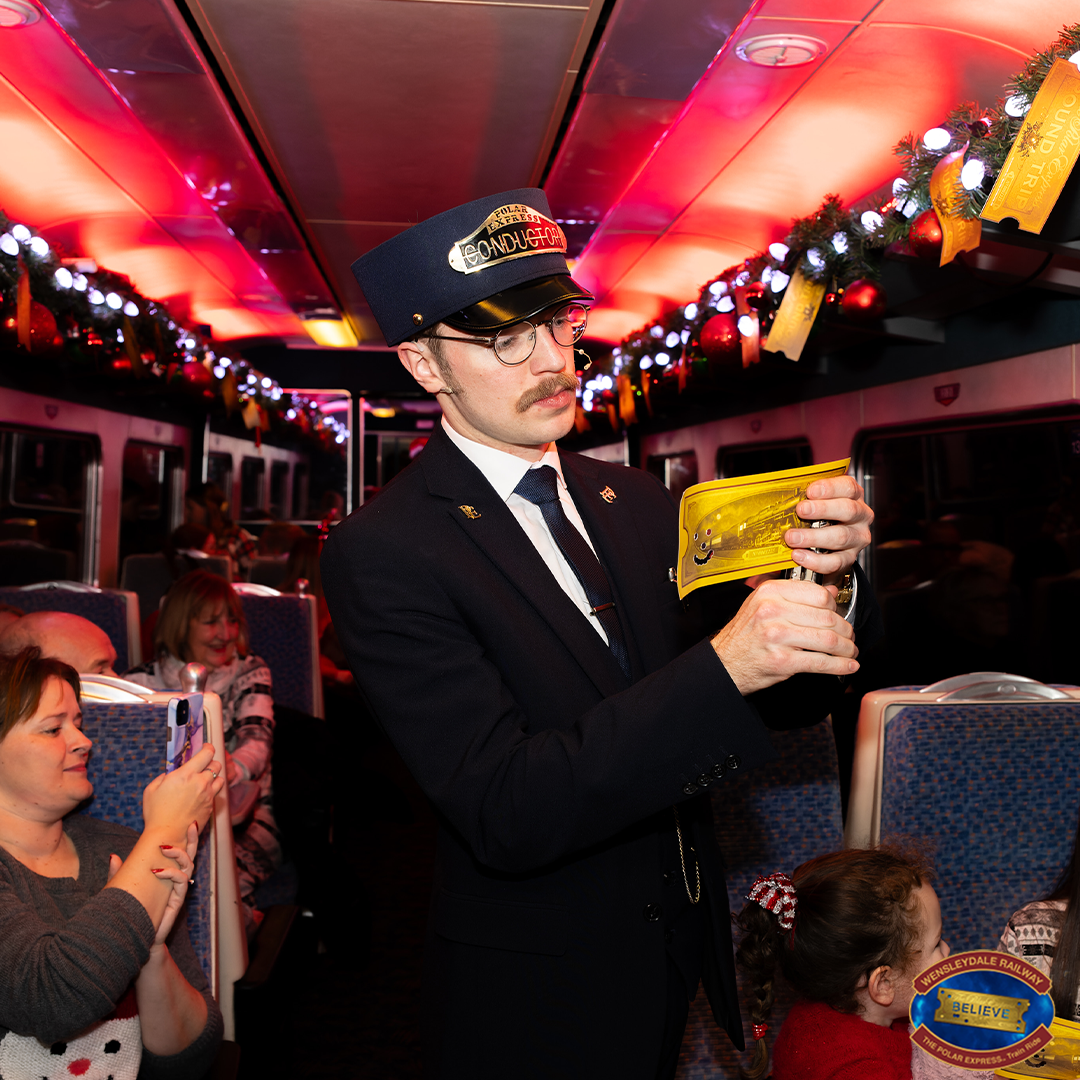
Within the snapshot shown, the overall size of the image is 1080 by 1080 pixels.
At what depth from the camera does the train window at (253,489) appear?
1124cm

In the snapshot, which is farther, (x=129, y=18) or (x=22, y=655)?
(x=129, y=18)

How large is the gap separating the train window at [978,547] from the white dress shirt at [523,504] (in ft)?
12.2

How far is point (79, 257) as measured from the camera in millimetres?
6211

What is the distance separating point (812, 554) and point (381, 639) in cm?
49

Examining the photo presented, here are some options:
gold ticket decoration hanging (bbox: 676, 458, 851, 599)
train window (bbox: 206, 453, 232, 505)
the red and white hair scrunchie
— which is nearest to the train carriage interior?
the red and white hair scrunchie

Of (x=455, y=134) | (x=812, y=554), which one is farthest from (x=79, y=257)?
(x=812, y=554)

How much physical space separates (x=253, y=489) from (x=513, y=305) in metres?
10.8

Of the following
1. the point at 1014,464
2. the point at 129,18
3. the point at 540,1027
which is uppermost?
the point at 129,18

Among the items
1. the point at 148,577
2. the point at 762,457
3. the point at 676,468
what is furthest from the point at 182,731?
the point at 676,468

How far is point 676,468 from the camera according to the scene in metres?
10.1

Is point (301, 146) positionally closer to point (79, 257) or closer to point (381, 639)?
point (79, 257)

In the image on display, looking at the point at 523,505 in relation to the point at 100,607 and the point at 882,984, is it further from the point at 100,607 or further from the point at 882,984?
the point at 100,607

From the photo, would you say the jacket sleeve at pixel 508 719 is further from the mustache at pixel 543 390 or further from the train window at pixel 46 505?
the train window at pixel 46 505

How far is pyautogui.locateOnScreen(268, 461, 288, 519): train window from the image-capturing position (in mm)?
11617
